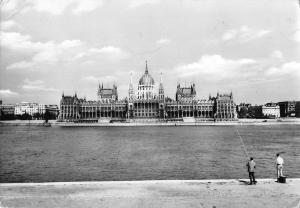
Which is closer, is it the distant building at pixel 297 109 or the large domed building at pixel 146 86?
the distant building at pixel 297 109

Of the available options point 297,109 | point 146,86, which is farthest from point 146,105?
point 297,109

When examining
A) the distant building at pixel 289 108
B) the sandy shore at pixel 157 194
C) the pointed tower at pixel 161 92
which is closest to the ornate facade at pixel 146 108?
the pointed tower at pixel 161 92

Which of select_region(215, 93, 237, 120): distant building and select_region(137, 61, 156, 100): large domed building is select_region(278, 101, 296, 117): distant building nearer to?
select_region(215, 93, 237, 120): distant building

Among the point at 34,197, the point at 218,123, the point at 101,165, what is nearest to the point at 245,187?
the point at 34,197

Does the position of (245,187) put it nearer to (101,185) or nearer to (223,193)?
(223,193)

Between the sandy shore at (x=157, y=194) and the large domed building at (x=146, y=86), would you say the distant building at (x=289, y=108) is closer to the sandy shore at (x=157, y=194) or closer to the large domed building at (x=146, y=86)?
the large domed building at (x=146, y=86)

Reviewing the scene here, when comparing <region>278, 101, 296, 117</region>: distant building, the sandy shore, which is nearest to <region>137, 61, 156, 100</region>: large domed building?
<region>278, 101, 296, 117</region>: distant building
